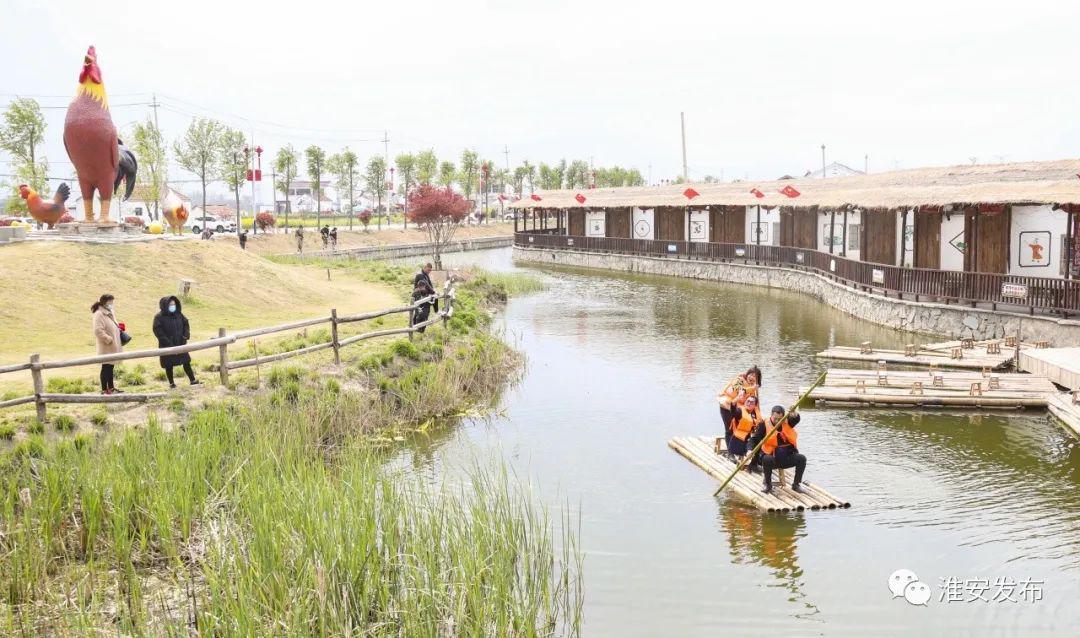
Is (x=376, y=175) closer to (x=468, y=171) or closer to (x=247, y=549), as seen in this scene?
(x=468, y=171)

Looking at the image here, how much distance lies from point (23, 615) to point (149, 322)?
46.1ft

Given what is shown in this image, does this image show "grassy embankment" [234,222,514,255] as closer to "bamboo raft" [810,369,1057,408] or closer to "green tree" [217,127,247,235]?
"green tree" [217,127,247,235]

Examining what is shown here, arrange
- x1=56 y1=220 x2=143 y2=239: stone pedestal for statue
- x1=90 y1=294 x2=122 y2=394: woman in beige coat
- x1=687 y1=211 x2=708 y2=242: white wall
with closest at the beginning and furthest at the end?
1. x1=90 y1=294 x2=122 y2=394: woman in beige coat
2. x1=56 y1=220 x2=143 y2=239: stone pedestal for statue
3. x1=687 y1=211 x2=708 y2=242: white wall

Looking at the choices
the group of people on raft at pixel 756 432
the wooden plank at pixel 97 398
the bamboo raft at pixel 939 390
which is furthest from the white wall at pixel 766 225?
the wooden plank at pixel 97 398

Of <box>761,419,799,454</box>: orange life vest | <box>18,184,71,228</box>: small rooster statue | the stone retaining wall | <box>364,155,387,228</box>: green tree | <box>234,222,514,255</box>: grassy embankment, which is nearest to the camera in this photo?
<box>761,419,799,454</box>: orange life vest

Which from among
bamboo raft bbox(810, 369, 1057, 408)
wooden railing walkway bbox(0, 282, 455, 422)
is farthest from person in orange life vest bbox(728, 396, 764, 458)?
wooden railing walkway bbox(0, 282, 455, 422)

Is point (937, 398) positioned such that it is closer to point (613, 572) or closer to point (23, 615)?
point (613, 572)

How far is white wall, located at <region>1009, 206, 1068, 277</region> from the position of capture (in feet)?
79.7

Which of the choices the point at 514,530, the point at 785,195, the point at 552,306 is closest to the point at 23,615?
the point at 514,530

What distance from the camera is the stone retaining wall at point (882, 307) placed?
21.8m

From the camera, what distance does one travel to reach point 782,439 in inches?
460

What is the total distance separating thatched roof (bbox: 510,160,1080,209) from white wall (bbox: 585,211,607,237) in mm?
1774

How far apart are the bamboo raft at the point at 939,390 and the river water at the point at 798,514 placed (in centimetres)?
31

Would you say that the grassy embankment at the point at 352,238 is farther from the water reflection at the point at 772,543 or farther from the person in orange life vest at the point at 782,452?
the water reflection at the point at 772,543
